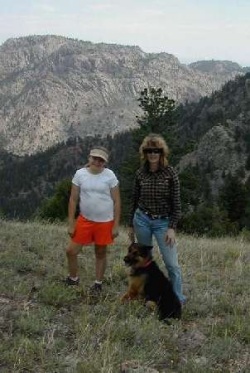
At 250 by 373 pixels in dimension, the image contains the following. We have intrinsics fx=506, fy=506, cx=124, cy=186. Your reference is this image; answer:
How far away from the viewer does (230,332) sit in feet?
18.0

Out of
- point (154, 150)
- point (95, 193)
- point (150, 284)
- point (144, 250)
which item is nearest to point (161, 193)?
point (154, 150)

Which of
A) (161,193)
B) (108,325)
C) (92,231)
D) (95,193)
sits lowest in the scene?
(108,325)

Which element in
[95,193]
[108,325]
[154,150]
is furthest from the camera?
[95,193]

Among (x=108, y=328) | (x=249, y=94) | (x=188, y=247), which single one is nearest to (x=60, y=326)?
(x=108, y=328)

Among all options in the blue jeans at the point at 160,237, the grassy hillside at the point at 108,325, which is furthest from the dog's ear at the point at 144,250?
the grassy hillside at the point at 108,325

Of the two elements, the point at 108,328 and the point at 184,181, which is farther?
the point at 184,181

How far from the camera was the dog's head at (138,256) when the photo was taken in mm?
5852

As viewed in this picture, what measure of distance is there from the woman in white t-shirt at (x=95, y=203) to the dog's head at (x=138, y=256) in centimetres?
59

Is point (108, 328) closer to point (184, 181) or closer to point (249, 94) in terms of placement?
point (184, 181)

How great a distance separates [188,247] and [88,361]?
6577 millimetres

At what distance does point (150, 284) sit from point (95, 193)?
4.26 ft

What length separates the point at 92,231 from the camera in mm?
6402

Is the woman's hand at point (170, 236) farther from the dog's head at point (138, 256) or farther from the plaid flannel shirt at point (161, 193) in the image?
the dog's head at point (138, 256)

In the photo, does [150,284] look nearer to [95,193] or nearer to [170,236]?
[170,236]
